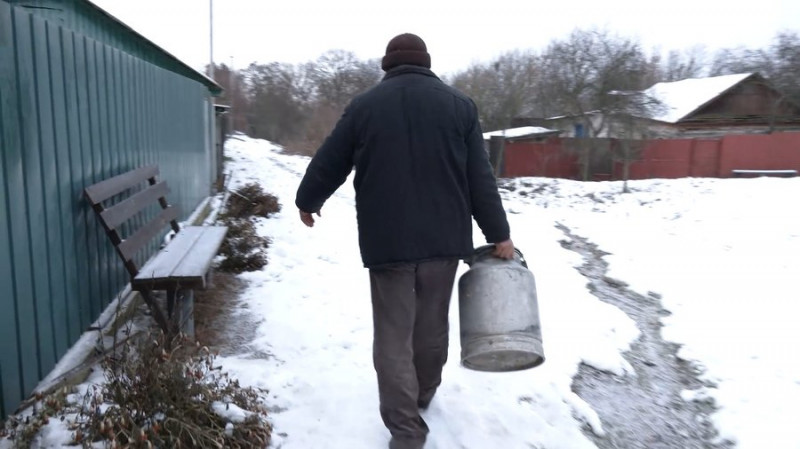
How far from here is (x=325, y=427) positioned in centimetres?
307

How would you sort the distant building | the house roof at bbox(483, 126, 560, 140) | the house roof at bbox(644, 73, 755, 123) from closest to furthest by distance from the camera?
1. the house roof at bbox(483, 126, 560, 140)
2. the distant building
3. the house roof at bbox(644, 73, 755, 123)

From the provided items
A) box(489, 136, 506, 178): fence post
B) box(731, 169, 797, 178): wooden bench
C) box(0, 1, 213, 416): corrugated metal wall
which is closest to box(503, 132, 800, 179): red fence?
box(731, 169, 797, 178): wooden bench

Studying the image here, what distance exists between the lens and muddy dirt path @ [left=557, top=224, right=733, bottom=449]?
3543mm

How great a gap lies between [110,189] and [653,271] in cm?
643

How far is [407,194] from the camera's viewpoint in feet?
8.80

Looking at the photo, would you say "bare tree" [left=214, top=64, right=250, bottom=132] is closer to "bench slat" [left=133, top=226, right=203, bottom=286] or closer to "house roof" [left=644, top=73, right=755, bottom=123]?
"house roof" [left=644, top=73, right=755, bottom=123]

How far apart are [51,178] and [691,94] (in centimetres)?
3444

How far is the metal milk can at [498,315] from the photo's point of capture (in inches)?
114

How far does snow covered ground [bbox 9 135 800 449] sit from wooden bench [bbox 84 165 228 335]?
A: 0.44 meters

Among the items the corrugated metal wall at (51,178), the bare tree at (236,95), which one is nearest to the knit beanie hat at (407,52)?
the corrugated metal wall at (51,178)

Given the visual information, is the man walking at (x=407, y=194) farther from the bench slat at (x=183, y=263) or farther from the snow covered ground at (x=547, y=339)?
the bench slat at (x=183, y=263)

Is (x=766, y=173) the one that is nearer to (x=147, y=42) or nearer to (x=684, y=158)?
(x=684, y=158)

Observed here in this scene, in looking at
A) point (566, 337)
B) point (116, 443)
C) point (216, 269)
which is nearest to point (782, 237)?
point (566, 337)

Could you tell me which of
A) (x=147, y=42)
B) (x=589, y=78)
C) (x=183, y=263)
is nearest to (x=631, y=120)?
(x=589, y=78)
